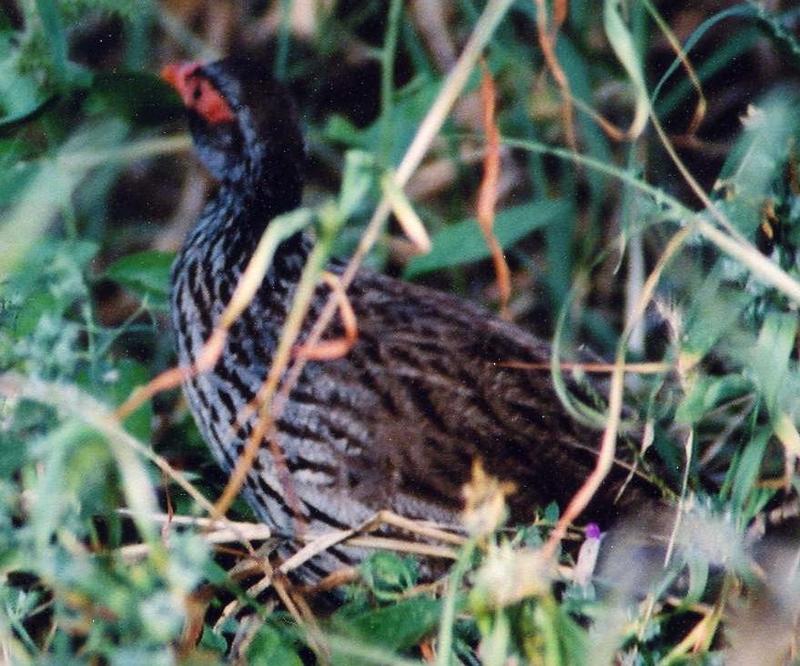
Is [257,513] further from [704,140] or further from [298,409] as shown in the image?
[704,140]

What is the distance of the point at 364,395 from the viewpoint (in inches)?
85.8

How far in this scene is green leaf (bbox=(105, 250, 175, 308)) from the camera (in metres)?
2.39

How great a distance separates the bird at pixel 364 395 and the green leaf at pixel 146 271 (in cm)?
2

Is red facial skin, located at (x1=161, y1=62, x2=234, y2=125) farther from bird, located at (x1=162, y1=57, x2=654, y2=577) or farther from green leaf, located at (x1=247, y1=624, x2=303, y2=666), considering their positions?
green leaf, located at (x1=247, y1=624, x2=303, y2=666)

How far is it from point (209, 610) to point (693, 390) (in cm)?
77

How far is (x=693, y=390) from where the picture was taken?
1.73 meters

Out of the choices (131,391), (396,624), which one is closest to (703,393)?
(396,624)

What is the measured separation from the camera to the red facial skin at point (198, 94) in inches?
98.4

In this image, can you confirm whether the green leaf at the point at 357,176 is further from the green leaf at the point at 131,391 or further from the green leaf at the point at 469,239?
the green leaf at the point at 469,239

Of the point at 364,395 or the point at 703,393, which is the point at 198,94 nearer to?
the point at 364,395

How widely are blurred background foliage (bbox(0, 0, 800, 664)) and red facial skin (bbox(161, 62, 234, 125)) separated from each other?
71mm

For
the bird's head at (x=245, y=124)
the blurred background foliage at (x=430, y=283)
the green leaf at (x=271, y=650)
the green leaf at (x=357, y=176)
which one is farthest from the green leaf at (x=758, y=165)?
the bird's head at (x=245, y=124)

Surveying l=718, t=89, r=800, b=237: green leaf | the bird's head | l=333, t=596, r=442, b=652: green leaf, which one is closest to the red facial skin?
the bird's head

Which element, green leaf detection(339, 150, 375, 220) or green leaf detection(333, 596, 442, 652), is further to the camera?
green leaf detection(333, 596, 442, 652)
